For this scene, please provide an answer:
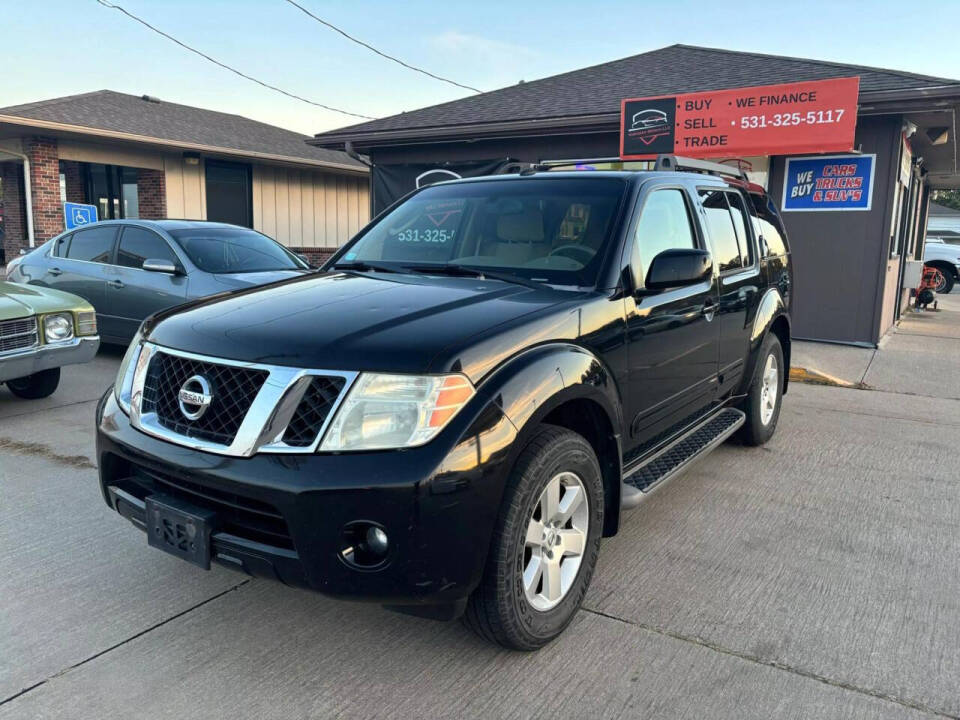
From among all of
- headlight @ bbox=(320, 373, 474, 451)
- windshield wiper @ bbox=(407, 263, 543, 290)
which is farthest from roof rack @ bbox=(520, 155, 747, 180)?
headlight @ bbox=(320, 373, 474, 451)

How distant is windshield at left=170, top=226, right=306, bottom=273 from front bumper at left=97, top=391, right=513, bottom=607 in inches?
232

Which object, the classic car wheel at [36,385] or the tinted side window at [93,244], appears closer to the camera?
the classic car wheel at [36,385]

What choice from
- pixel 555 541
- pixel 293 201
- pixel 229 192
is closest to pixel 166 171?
pixel 229 192

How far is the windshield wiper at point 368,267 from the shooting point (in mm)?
3674

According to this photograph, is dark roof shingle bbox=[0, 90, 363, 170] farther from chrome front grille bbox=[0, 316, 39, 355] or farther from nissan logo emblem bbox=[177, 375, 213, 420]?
nissan logo emblem bbox=[177, 375, 213, 420]

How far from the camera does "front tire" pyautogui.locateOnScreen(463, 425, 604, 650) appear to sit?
2482 millimetres

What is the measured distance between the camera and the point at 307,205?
2077cm

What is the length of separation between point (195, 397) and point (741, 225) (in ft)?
12.3

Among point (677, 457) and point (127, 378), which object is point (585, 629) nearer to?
point (677, 457)

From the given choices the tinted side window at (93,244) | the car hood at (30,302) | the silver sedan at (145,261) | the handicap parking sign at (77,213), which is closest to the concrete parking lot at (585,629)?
the car hood at (30,302)

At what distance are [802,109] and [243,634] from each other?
9143 millimetres

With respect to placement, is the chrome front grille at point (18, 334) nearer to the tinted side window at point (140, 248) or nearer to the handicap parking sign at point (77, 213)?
the tinted side window at point (140, 248)

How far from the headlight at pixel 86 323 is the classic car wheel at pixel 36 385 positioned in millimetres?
494

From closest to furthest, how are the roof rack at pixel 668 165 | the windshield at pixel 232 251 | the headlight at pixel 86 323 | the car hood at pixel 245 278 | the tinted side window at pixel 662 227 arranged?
the tinted side window at pixel 662 227 → the roof rack at pixel 668 165 → the headlight at pixel 86 323 → the car hood at pixel 245 278 → the windshield at pixel 232 251
